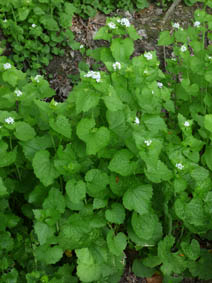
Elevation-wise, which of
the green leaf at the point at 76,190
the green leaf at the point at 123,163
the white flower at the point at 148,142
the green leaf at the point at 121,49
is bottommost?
the green leaf at the point at 76,190

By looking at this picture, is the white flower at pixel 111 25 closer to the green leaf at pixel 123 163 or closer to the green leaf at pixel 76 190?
the green leaf at pixel 123 163

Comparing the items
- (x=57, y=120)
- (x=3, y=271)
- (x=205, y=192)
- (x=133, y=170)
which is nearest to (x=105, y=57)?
(x=57, y=120)

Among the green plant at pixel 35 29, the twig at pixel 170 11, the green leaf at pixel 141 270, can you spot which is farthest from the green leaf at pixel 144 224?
the twig at pixel 170 11

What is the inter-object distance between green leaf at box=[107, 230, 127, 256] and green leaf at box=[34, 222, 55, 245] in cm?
45

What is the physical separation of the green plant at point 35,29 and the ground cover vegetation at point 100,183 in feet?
4.85

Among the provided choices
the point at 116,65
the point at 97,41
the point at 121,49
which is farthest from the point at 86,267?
the point at 97,41

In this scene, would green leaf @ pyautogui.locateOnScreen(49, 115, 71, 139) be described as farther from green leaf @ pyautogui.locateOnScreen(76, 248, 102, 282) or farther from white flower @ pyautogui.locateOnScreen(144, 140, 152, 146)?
green leaf @ pyautogui.locateOnScreen(76, 248, 102, 282)

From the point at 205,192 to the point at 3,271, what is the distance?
63.7 inches

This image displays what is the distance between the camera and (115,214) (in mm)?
2488

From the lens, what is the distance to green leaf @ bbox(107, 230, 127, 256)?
2443mm

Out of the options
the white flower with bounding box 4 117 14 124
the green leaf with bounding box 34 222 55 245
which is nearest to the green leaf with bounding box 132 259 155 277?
the green leaf with bounding box 34 222 55 245

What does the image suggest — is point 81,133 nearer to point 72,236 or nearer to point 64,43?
point 72,236

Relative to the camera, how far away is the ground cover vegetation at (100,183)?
231 centimetres

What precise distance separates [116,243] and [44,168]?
800 mm
